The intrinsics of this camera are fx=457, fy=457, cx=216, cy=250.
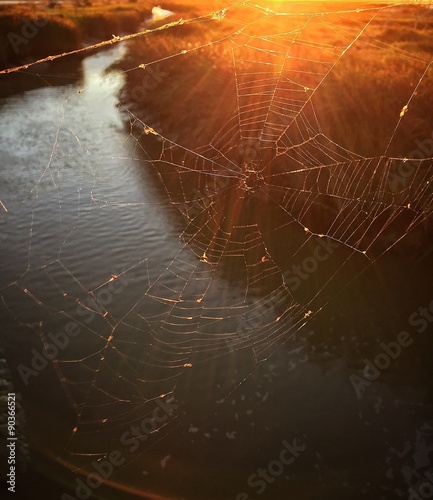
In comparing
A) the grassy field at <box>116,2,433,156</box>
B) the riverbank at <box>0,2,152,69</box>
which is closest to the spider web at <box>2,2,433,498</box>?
the grassy field at <box>116,2,433,156</box>

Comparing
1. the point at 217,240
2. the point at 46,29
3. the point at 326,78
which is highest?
the point at 46,29

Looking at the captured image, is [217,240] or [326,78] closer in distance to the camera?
[217,240]

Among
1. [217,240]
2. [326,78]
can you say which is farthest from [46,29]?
[217,240]

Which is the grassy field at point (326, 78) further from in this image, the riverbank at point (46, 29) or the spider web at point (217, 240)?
the riverbank at point (46, 29)

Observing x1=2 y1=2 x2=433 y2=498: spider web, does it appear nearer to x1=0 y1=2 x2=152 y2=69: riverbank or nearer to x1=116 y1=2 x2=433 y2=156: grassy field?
x1=116 y1=2 x2=433 y2=156: grassy field

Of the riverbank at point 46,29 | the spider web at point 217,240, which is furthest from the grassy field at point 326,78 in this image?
the riverbank at point 46,29

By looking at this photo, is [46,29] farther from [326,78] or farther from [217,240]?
[217,240]

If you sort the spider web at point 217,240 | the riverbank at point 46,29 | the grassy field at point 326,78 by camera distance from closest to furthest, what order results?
the spider web at point 217,240
the grassy field at point 326,78
the riverbank at point 46,29

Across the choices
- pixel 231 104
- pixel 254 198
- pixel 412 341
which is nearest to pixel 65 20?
pixel 231 104
